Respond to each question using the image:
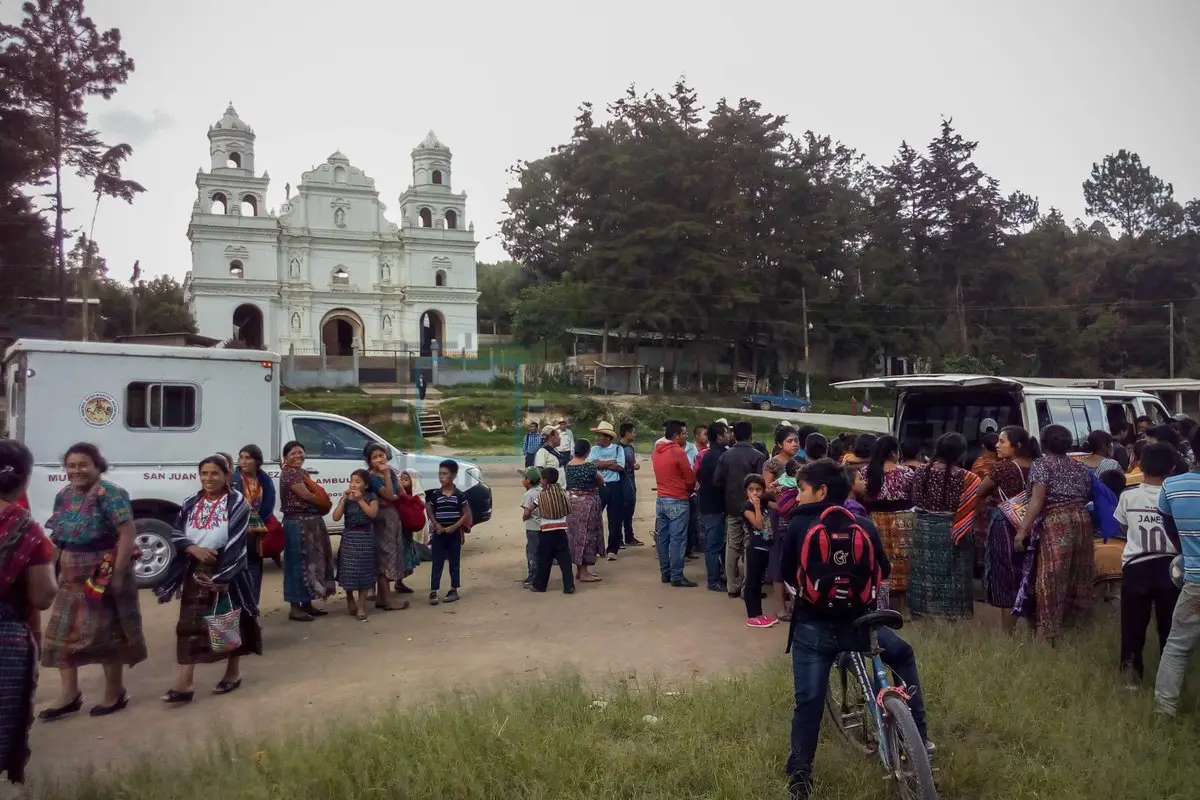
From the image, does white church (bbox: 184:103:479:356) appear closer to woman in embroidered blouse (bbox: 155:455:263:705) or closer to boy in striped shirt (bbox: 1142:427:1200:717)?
woman in embroidered blouse (bbox: 155:455:263:705)

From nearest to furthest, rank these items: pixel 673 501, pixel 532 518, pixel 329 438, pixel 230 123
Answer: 1. pixel 532 518
2. pixel 673 501
3. pixel 329 438
4. pixel 230 123

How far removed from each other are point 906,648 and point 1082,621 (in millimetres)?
2795

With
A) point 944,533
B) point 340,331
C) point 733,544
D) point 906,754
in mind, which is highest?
point 340,331

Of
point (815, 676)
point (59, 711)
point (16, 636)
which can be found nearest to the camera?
point (815, 676)

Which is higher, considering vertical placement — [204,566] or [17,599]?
[17,599]

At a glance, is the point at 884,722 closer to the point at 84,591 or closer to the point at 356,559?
the point at 84,591

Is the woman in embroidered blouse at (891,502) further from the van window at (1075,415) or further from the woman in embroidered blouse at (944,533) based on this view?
the van window at (1075,415)

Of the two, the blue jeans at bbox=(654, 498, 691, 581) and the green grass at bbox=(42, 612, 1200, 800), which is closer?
the green grass at bbox=(42, 612, 1200, 800)

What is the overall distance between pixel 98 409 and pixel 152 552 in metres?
1.52

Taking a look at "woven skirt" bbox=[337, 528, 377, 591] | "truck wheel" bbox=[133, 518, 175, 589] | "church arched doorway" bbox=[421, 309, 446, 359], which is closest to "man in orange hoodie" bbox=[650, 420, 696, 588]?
"woven skirt" bbox=[337, 528, 377, 591]

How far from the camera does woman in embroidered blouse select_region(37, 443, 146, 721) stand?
500 centimetres

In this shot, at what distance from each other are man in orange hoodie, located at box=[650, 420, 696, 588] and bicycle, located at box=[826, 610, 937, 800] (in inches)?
172

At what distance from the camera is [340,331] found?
47.7 meters

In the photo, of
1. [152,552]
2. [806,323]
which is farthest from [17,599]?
[806,323]
